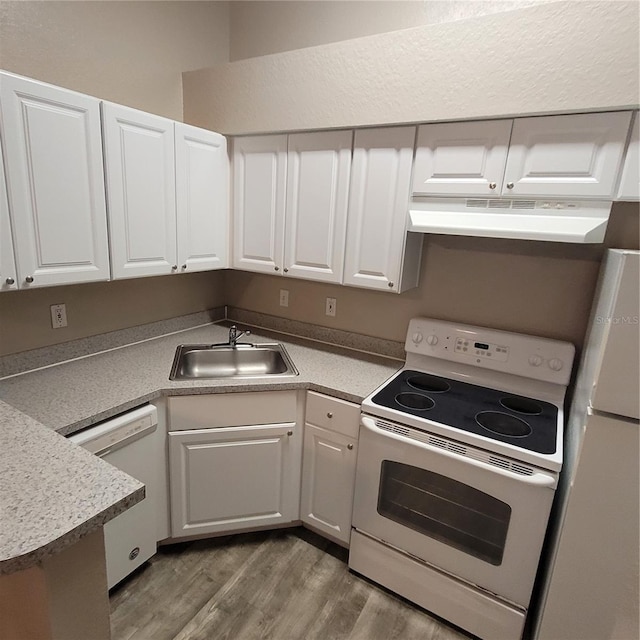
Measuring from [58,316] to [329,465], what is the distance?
145 centimetres

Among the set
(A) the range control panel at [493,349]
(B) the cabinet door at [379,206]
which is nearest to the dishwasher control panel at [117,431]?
(B) the cabinet door at [379,206]

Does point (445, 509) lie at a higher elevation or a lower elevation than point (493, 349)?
lower

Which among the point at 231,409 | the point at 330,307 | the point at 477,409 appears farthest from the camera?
the point at 330,307

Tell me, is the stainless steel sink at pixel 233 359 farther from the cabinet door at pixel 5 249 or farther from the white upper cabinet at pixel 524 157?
the white upper cabinet at pixel 524 157

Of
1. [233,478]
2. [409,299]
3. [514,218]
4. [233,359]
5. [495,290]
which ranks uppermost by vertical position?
[514,218]

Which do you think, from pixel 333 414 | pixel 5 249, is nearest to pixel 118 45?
pixel 5 249

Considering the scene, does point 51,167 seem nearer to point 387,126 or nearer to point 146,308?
point 146,308

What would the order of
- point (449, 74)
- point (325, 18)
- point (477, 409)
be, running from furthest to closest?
point (325, 18) → point (477, 409) → point (449, 74)

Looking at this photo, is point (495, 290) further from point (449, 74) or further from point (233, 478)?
point (233, 478)

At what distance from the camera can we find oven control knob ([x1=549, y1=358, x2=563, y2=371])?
1.80 m

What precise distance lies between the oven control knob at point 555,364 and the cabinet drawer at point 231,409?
115 cm

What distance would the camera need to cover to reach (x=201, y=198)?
2146 mm

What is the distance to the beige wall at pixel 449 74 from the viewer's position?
1.38 meters

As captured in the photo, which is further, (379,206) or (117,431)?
(379,206)
